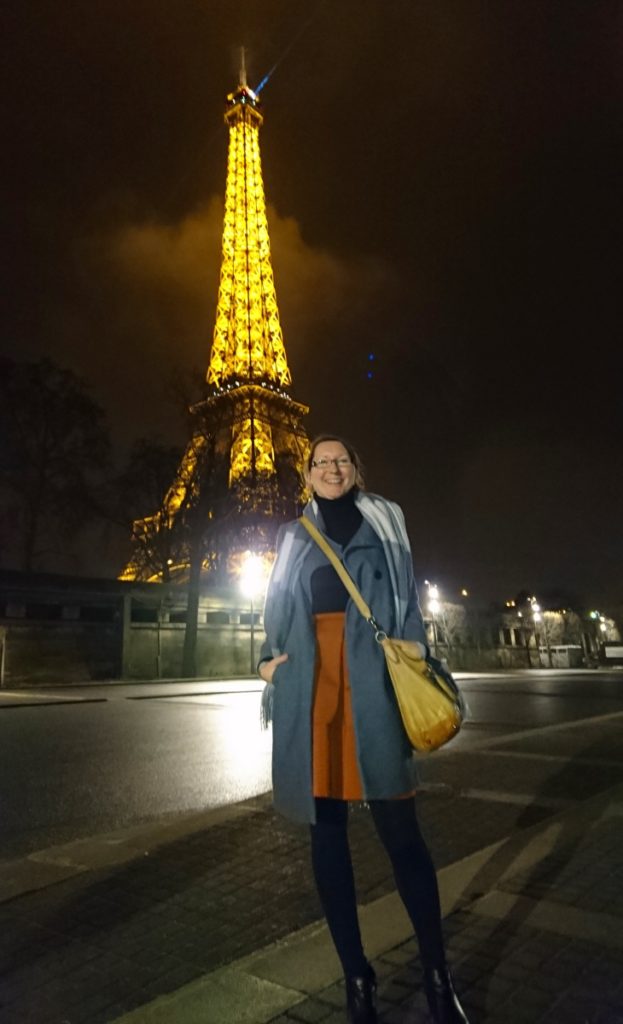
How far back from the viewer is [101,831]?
5027 mm

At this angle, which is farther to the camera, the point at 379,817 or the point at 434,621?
the point at 434,621

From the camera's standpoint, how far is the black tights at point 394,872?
2.26m

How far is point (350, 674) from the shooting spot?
2.40m

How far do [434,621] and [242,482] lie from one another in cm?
2053

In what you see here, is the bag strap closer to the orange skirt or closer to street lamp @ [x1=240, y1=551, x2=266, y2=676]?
the orange skirt

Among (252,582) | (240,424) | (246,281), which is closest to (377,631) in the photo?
(252,582)

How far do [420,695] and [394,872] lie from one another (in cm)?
58

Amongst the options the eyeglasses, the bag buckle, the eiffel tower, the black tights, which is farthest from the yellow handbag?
the eiffel tower

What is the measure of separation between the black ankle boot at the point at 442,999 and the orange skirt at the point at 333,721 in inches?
21.6

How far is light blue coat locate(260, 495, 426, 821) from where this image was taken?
91.4 inches

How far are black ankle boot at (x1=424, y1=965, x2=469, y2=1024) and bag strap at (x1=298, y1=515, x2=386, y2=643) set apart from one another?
3.31 feet

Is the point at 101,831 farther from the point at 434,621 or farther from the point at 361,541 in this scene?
the point at 434,621

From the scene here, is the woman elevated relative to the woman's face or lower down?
lower down

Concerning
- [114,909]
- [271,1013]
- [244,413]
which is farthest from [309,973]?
[244,413]
